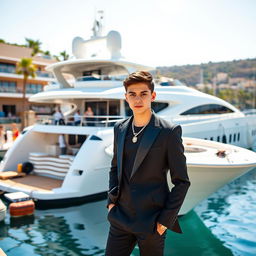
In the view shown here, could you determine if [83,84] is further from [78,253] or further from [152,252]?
[152,252]

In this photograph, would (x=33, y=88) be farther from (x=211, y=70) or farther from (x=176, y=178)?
(x=211, y=70)

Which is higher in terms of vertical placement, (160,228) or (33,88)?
(33,88)

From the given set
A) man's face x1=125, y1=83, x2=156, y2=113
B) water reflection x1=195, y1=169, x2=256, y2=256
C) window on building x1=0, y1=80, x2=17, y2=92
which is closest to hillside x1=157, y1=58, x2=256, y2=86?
window on building x1=0, y1=80, x2=17, y2=92

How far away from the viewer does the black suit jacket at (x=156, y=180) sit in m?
2.31

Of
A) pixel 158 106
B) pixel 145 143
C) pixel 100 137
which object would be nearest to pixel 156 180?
pixel 145 143

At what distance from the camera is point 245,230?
6.67m

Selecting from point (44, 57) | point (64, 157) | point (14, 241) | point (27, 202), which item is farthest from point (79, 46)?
point (44, 57)

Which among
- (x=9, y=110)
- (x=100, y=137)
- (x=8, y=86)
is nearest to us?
(x=100, y=137)

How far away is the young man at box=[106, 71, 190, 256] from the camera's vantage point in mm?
2322

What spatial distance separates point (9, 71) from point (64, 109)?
16.7m

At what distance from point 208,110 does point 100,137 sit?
8004mm

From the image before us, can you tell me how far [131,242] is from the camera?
2518mm

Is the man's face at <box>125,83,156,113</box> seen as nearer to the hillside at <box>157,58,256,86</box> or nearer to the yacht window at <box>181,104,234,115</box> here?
the yacht window at <box>181,104,234,115</box>

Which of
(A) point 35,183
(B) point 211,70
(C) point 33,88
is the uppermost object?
(B) point 211,70
